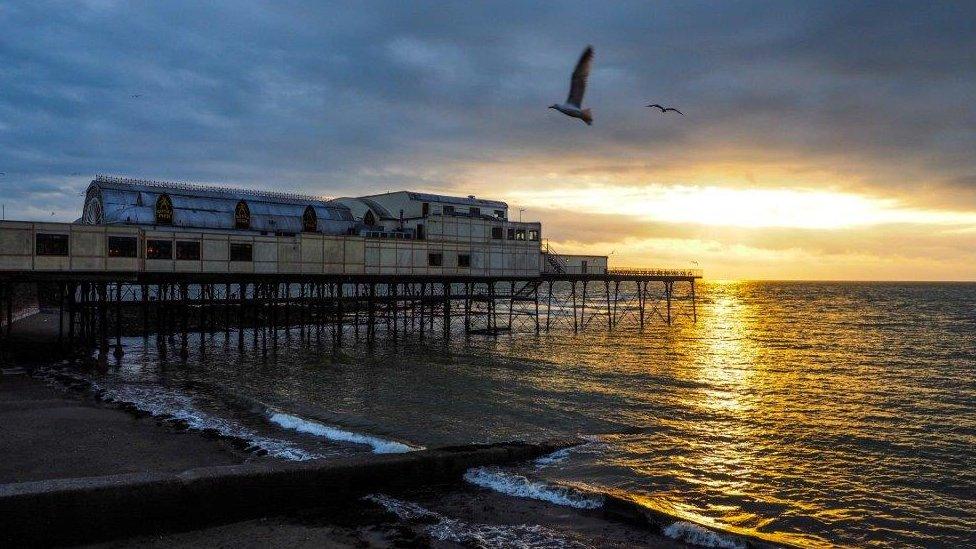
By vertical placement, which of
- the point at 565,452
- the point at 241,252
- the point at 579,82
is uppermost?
the point at 579,82

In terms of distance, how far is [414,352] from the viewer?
153 ft

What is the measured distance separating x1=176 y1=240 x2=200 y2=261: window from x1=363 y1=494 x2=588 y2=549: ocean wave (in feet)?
95.3

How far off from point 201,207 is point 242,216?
130 inches

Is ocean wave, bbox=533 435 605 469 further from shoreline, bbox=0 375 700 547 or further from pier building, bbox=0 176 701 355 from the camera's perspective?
pier building, bbox=0 176 701 355

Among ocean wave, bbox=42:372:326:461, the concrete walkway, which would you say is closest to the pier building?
ocean wave, bbox=42:372:326:461

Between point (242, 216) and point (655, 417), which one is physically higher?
point (242, 216)

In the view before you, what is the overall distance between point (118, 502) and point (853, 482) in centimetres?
1836

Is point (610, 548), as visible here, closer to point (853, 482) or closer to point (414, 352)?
point (853, 482)

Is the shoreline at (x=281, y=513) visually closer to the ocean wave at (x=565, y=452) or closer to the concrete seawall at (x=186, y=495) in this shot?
the concrete seawall at (x=186, y=495)

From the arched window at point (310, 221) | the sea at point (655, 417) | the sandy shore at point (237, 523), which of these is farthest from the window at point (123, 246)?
the arched window at point (310, 221)

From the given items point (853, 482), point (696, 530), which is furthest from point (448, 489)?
point (853, 482)

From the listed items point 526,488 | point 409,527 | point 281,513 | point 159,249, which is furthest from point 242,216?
point 409,527

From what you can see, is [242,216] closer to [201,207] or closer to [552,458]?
[201,207]

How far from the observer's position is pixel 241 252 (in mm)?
41469
